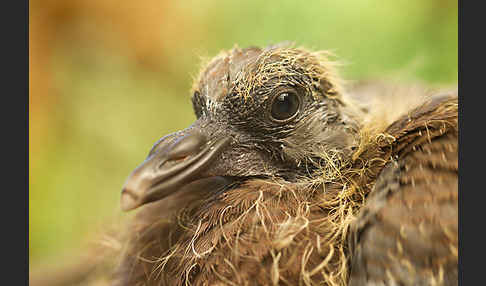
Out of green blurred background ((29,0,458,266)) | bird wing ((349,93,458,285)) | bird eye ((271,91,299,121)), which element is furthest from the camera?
green blurred background ((29,0,458,266))

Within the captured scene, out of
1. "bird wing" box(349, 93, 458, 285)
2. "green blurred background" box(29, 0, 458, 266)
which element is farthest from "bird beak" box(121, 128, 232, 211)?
"green blurred background" box(29, 0, 458, 266)

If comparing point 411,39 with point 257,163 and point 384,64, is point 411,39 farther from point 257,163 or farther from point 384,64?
point 257,163

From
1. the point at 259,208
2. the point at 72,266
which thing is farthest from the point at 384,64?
the point at 72,266

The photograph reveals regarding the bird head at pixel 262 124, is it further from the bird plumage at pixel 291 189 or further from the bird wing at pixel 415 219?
the bird wing at pixel 415 219

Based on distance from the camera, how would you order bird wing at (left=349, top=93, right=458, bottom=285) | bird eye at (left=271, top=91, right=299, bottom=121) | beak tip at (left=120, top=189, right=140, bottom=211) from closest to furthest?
bird wing at (left=349, top=93, right=458, bottom=285) < beak tip at (left=120, top=189, right=140, bottom=211) < bird eye at (left=271, top=91, right=299, bottom=121)

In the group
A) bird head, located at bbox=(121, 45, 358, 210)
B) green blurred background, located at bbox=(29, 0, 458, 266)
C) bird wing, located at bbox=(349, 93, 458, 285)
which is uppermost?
green blurred background, located at bbox=(29, 0, 458, 266)

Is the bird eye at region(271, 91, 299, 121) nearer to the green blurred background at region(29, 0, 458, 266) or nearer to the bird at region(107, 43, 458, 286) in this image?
the bird at region(107, 43, 458, 286)

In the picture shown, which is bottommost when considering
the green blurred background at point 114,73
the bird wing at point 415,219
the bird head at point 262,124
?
the bird wing at point 415,219

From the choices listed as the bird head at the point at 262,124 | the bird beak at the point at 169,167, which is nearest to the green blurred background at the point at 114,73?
the bird head at the point at 262,124
